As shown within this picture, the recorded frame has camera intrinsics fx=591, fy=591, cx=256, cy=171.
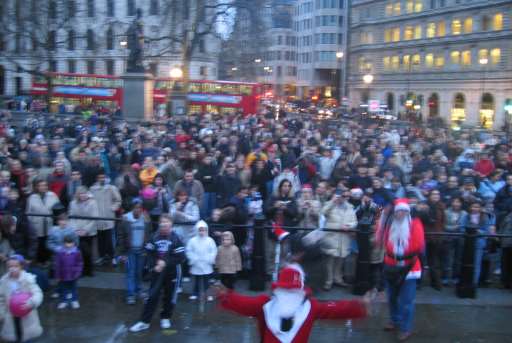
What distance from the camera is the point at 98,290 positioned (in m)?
8.66

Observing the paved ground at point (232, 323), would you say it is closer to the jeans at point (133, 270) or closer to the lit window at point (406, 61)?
the jeans at point (133, 270)

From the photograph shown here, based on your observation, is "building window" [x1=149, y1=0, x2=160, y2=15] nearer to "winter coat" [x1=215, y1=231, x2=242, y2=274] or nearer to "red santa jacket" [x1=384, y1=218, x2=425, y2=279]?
"winter coat" [x1=215, y1=231, x2=242, y2=274]

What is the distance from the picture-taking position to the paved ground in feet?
23.3

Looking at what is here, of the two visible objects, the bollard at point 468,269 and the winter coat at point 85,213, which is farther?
the winter coat at point 85,213

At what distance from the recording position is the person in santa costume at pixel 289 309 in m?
4.25

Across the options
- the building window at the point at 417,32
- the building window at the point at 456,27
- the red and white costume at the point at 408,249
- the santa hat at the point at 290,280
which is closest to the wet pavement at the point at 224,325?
the red and white costume at the point at 408,249

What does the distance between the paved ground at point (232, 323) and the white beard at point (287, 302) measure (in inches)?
114

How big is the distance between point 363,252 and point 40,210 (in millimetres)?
4965

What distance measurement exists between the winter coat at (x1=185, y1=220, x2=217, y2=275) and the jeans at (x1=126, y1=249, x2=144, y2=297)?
72 cm

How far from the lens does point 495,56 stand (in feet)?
178

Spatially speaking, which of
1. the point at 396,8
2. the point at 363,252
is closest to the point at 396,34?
the point at 396,8

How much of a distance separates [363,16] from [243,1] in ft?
120

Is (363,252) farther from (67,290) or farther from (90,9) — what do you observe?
(90,9)

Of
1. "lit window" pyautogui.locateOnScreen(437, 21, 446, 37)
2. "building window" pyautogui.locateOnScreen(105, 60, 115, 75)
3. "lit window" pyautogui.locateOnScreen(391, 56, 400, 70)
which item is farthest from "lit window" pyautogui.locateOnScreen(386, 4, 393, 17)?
"building window" pyautogui.locateOnScreen(105, 60, 115, 75)
